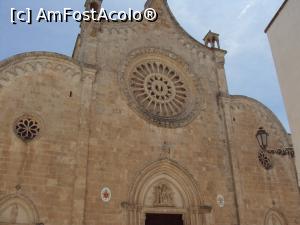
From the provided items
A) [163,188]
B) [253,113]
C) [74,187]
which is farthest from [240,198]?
[74,187]

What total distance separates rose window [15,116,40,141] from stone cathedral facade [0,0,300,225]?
4 centimetres

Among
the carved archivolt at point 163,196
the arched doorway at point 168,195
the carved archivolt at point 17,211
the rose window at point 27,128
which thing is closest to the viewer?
the carved archivolt at point 17,211

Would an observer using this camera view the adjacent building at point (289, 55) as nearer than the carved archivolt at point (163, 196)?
Yes

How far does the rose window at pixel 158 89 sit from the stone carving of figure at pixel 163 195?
343 cm

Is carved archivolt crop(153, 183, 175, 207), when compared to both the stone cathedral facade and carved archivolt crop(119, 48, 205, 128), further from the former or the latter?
carved archivolt crop(119, 48, 205, 128)

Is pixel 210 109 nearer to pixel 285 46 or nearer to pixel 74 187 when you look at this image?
pixel 74 187

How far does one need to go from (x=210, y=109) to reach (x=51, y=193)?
8.90 meters

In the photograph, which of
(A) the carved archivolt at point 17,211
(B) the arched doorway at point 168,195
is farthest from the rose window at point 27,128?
(B) the arched doorway at point 168,195

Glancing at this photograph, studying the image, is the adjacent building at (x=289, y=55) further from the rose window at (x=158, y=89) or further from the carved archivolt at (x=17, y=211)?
the carved archivolt at (x=17, y=211)

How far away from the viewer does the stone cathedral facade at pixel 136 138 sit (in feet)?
42.6

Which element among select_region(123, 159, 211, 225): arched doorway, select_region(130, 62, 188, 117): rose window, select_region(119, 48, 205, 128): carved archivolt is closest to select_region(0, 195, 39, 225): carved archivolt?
select_region(123, 159, 211, 225): arched doorway

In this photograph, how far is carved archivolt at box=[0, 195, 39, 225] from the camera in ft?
39.0

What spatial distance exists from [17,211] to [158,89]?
8385 mm

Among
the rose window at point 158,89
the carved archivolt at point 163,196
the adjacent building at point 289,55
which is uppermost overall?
the rose window at point 158,89
